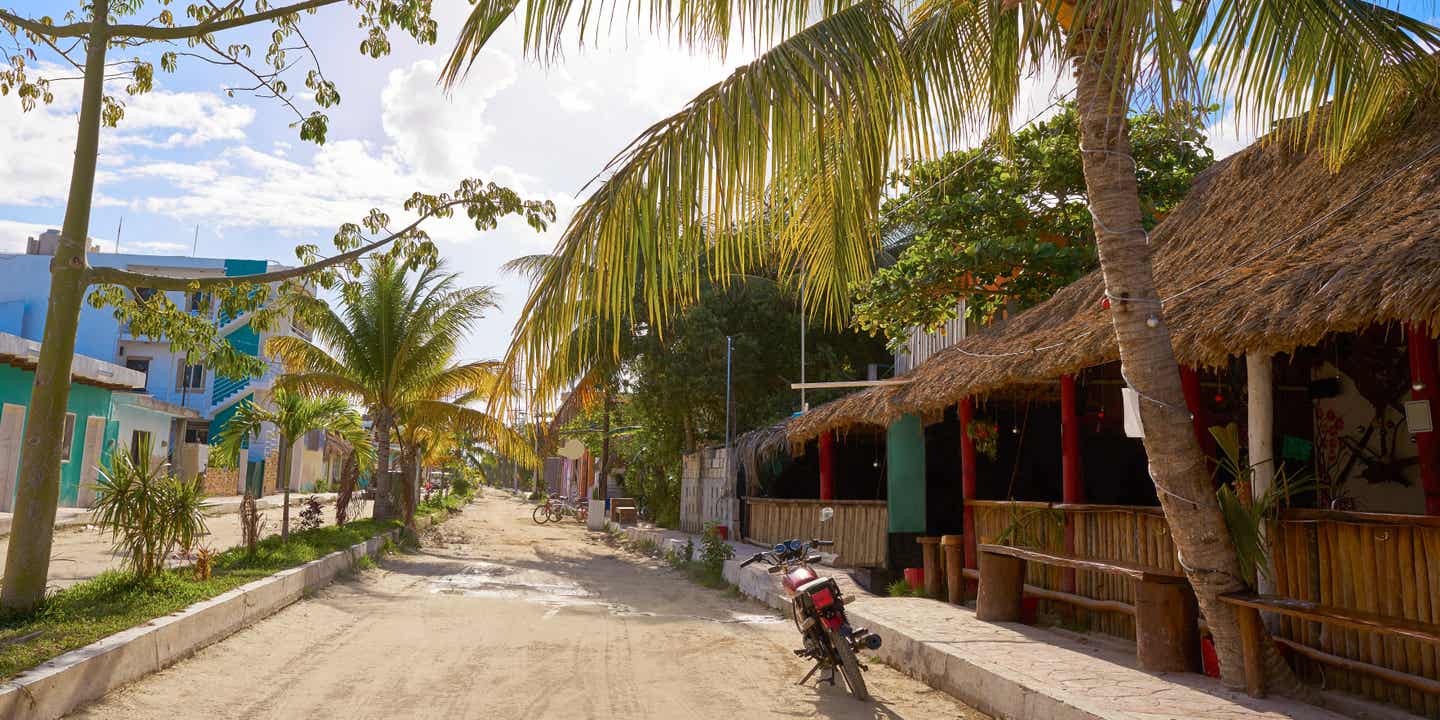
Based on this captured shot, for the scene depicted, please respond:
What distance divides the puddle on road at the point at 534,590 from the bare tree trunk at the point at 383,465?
473 cm

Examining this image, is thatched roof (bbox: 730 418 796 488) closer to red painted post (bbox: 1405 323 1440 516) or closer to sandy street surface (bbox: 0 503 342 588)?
sandy street surface (bbox: 0 503 342 588)

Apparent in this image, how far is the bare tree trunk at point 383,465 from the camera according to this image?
64.2 feet

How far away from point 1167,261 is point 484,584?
30.4 ft

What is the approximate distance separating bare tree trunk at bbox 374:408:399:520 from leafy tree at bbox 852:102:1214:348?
10412 millimetres

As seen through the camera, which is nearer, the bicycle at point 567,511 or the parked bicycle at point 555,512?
the parked bicycle at point 555,512

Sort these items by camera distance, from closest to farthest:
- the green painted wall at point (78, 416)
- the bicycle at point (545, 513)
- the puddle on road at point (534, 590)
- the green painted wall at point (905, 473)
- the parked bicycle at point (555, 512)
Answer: the puddle on road at point (534, 590) < the green painted wall at point (905, 473) < the green painted wall at point (78, 416) < the bicycle at point (545, 513) < the parked bicycle at point (555, 512)

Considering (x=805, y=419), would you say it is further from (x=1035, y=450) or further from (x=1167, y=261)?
(x=1167, y=261)

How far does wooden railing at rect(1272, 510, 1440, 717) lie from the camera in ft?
17.3

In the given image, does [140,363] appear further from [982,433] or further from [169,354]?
[982,433]

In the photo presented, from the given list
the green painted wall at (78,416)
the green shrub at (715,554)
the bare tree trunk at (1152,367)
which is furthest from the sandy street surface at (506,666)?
the green painted wall at (78,416)

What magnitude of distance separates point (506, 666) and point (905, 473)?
685 centimetres

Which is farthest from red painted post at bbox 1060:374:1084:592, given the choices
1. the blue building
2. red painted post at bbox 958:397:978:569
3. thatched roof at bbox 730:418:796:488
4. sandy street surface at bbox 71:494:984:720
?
the blue building

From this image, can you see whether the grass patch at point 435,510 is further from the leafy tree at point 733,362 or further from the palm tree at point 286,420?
the palm tree at point 286,420

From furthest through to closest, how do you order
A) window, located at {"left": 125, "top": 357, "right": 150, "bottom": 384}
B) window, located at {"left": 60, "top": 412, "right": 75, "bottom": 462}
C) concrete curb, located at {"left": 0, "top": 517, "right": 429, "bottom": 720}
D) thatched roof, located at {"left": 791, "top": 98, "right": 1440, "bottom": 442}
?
window, located at {"left": 125, "top": 357, "right": 150, "bottom": 384} → window, located at {"left": 60, "top": 412, "right": 75, "bottom": 462} → thatched roof, located at {"left": 791, "top": 98, "right": 1440, "bottom": 442} → concrete curb, located at {"left": 0, "top": 517, "right": 429, "bottom": 720}
